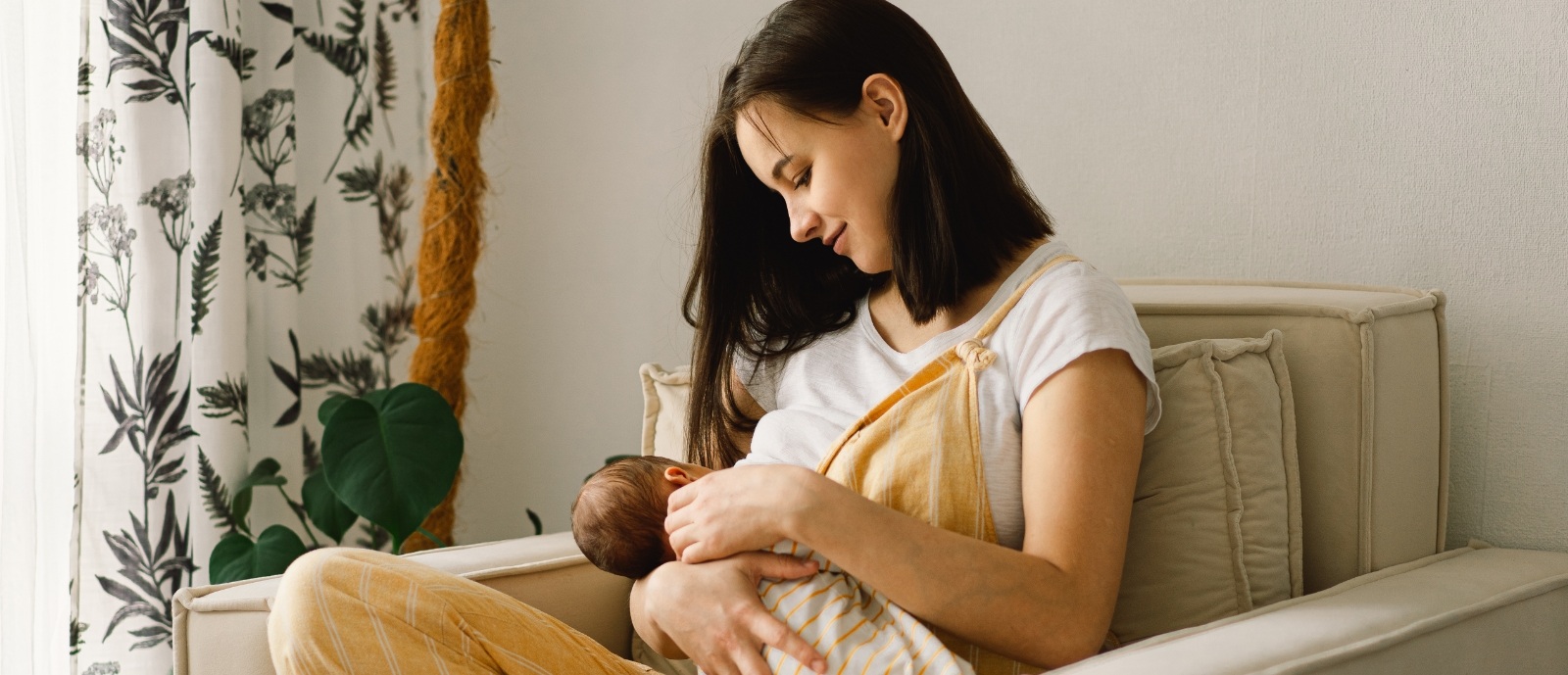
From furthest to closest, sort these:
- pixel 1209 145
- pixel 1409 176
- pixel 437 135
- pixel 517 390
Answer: pixel 517 390
pixel 437 135
pixel 1209 145
pixel 1409 176

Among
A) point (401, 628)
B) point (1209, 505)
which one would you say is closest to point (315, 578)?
point (401, 628)

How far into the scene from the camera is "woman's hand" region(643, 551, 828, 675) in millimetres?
1018

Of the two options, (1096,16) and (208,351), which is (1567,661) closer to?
(1096,16)

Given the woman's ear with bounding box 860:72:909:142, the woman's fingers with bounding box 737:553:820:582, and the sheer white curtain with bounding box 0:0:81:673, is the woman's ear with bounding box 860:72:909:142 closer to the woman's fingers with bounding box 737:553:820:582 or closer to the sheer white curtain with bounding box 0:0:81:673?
the woman's fingers with bounding box 737:553:820:582

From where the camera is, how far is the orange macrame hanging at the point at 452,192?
219 centimetres

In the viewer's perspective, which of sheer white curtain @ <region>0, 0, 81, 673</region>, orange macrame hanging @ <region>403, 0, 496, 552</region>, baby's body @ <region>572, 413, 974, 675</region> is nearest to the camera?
baby's body @ <region>572, 413, 974, 675</region>

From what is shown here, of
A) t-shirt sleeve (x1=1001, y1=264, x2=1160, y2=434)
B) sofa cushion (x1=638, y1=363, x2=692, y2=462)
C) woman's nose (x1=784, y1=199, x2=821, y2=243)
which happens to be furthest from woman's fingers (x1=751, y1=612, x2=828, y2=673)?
sofa cushion (x1=638, y1=363, x2=692, y2=462)

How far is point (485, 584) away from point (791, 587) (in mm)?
488

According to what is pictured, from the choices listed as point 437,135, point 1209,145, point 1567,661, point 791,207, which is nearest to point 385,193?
point 437,135

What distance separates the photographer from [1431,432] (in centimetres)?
124

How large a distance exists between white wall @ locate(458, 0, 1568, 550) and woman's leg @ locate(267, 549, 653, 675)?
1.04 m

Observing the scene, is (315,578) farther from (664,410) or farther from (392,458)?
(392,458)

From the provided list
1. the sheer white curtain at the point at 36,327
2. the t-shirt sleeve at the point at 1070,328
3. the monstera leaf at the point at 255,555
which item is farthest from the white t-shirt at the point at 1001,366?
the sheer white curtain at the point at 36,327

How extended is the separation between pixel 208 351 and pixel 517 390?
2.47 ft
